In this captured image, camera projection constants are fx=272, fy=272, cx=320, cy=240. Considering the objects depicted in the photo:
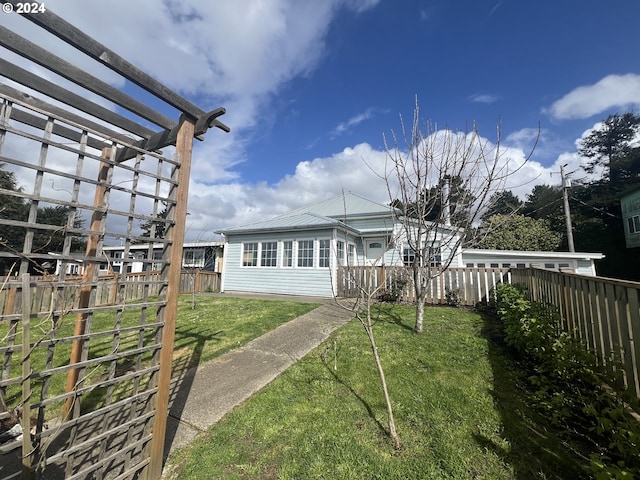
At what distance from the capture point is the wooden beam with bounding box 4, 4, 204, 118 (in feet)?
5.36

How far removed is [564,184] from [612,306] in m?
20.4

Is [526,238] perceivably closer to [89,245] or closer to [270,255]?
[270,255]

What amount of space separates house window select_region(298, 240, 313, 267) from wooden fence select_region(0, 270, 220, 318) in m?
4.41

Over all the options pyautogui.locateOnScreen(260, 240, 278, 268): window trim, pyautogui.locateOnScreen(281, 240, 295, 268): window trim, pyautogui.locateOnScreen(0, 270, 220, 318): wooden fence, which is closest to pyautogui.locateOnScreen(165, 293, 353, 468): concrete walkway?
pyautogui.locateOnScreen(0, 270, 220, 318): wooden fence

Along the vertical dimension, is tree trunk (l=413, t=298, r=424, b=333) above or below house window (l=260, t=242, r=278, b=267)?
below

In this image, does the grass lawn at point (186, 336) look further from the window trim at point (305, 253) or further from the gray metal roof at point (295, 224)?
the gray metal roof at point (295, 224)

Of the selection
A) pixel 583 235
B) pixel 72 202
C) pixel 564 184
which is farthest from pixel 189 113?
pixel 583 235

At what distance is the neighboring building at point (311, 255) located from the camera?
11750 mm

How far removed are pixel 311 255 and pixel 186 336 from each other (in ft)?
22.4

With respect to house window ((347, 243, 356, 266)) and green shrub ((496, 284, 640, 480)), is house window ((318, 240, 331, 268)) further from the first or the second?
green shrub ((496, 284, 640, 480))

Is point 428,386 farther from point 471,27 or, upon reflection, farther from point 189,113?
point 471,27

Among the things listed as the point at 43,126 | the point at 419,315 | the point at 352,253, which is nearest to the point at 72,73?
the point at 43,126

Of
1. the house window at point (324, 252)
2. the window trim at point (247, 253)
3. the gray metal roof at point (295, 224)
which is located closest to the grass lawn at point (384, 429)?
the house window at point (324, 252)

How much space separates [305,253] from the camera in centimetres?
1219
